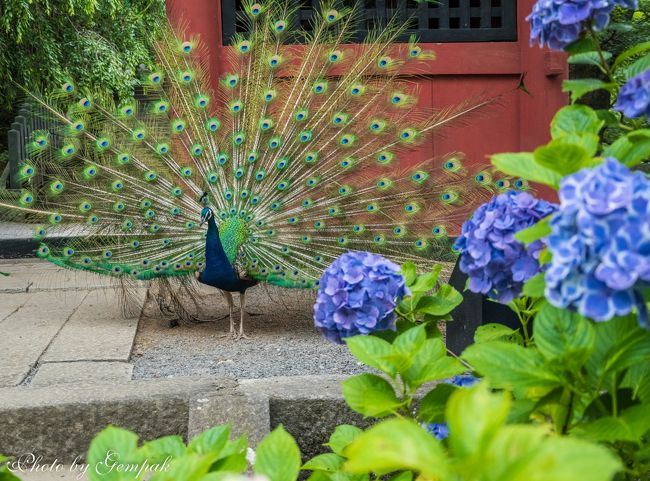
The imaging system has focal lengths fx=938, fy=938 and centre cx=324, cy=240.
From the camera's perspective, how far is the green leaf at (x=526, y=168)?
3.51 ft

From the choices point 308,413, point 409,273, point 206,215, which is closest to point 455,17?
point 206,215

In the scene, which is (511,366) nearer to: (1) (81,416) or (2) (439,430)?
(2) (439,430)

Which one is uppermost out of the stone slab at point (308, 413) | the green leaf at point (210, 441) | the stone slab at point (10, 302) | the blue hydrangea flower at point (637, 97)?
the blue hydrangea flower at point (637, 97)

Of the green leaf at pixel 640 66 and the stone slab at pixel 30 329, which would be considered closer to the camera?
the green leaf at pixel 640 66

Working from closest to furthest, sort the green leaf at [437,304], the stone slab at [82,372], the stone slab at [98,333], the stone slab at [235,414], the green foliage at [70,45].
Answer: the green leaf at [437,304] < the stone slab at [235,414] < the stone slab at [82,372] < the stone slab at [98,333] < the green foliage at [70,45]

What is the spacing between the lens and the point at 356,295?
4.62ft

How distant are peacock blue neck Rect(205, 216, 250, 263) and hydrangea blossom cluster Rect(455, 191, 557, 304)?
11.7 feet

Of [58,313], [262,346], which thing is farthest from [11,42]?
[262,346]

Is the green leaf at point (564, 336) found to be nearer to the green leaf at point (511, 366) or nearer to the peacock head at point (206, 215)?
the green leaf at point (511, 366)

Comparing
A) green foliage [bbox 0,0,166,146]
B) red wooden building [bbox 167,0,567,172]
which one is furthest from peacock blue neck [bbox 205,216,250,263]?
green foliage [bbox 0,0,166,146]

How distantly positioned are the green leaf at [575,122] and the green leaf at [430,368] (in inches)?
13.1

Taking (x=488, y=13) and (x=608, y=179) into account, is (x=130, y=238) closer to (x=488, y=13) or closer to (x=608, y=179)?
(x=488, y=13)

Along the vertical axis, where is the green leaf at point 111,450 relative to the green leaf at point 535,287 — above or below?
below

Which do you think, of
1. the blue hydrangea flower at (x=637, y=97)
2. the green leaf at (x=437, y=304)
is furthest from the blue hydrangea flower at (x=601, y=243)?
the green leaf at (x=437, y=304)
